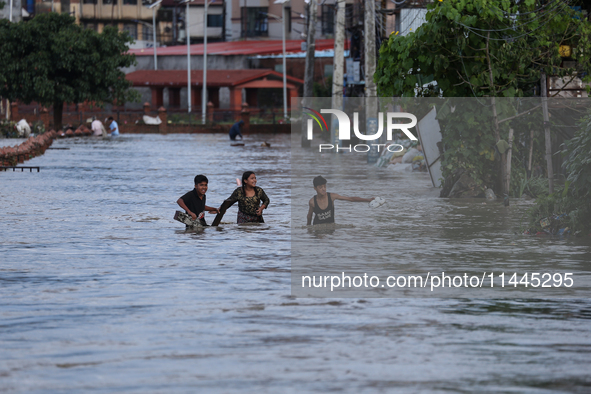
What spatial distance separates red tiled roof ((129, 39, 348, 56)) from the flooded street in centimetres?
6071

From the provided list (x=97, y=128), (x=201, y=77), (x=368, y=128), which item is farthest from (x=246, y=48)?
(x=368, y=128)

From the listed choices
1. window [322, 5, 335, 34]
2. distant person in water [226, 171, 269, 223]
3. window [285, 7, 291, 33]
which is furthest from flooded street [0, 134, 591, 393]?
window [285, 7, 291, 33]

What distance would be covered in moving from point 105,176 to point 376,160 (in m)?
9.37

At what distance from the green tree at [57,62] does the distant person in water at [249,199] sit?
47109 millimetres

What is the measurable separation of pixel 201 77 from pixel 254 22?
51.8ft

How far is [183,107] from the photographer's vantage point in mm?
78188

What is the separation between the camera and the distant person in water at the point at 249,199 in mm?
15023

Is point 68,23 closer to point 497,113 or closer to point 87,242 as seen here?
point 497,113

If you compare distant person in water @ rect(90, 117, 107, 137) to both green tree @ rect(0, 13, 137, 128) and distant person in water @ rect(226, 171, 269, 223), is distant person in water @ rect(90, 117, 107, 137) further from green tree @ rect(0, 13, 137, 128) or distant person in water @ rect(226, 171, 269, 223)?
distant person in water @ rect(226, 171, 269, 223)

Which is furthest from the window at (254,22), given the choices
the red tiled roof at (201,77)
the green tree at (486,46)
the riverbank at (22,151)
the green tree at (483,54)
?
the green tree at (486,46)

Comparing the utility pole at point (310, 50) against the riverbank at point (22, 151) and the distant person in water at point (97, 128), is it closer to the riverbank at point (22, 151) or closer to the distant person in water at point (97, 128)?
the riverbank at point (22, 151)

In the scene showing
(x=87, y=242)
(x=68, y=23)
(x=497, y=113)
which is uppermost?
(x=68, y=23)

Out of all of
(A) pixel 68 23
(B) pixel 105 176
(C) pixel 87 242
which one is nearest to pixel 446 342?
(C) pixel 87 242

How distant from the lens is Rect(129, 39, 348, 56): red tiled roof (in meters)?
77.8
